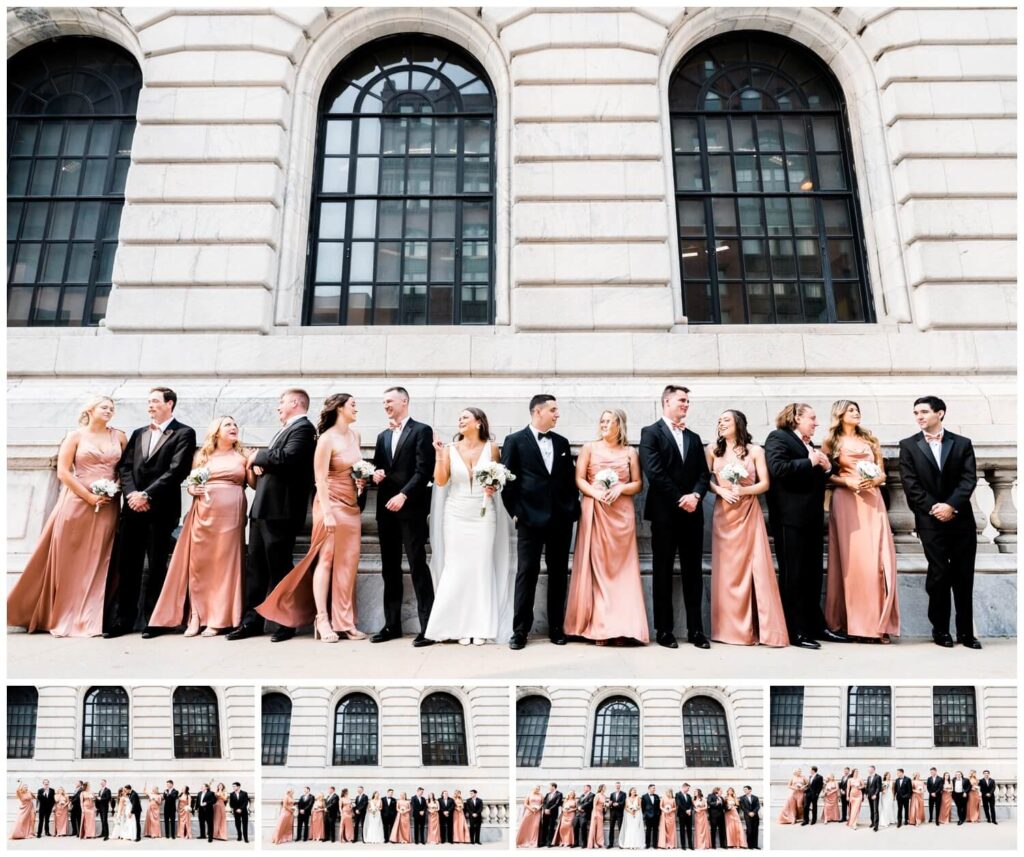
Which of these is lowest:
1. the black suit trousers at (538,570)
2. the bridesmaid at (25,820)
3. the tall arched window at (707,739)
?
the bridesmaid at (25,820)

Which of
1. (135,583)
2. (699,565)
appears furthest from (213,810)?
(699,565)

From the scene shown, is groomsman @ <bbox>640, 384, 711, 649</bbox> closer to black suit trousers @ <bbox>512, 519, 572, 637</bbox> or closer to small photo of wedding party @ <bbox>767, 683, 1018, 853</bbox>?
black suit trousers @ <bbox>512, 519, 572, 637</bbox>

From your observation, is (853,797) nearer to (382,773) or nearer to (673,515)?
(382,773)

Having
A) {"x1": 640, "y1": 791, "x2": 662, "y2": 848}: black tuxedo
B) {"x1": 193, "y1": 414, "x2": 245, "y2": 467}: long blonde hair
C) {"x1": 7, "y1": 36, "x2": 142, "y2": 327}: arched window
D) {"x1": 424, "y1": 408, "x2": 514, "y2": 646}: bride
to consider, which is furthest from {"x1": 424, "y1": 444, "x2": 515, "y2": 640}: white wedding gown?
{"x1": 7, "y1": 36, "x2": 142, "y2": 327}: arched window

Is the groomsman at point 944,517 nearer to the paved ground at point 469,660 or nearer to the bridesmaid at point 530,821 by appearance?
the paved ground at point 469,660

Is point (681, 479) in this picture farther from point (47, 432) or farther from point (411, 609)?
point (47, 432)

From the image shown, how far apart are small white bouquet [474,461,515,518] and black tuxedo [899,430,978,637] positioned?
11.8 feet

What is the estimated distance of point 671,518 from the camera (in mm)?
5996

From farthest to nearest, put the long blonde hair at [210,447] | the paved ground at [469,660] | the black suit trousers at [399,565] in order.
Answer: the long blonde hair at [210,447]
the black suit trousers at [399,565]
the paved ground at [469,660]

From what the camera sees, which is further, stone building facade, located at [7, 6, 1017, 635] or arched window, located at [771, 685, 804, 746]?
stone building facade, located at [7, 6, 1017, 635]

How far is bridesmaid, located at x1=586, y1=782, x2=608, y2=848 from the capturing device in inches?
127

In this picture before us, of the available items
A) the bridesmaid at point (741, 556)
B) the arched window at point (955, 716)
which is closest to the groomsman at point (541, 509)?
the bridesmaid at point (741, 556)

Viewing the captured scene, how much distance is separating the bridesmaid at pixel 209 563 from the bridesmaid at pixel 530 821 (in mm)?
3867

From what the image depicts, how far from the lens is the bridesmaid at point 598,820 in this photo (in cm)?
322
